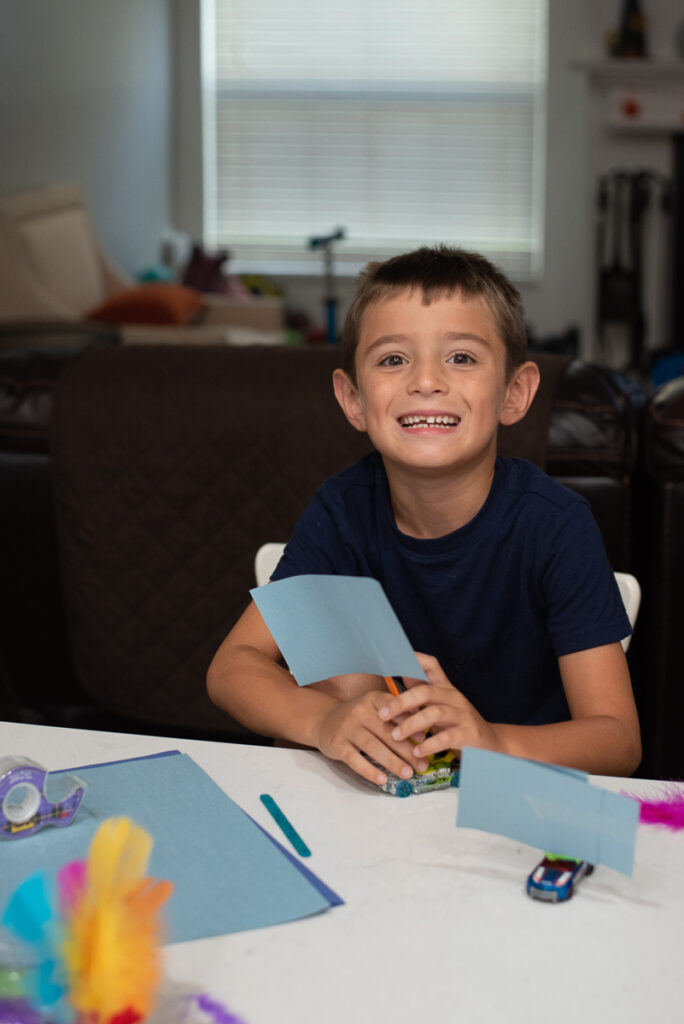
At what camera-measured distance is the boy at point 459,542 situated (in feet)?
3.09

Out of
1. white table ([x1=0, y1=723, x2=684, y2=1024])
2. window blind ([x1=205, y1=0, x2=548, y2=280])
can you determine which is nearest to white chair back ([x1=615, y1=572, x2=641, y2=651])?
white table ([x1=0, y1=723, x2=684, y2=1024])

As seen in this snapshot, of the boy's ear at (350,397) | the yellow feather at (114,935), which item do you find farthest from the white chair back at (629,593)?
the yellow feather at (114,935)

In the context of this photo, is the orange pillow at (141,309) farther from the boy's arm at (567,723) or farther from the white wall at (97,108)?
the boy's arm at (567,723)

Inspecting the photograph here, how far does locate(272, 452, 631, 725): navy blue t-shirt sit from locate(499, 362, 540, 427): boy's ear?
48mm

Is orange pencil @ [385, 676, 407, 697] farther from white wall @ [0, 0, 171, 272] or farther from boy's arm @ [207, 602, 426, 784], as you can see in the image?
white wall @ [0, 0, 171, 272]

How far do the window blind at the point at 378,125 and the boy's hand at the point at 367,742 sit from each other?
19.5ft

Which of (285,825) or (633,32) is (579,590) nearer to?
(285,825)

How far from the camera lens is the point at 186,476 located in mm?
1705

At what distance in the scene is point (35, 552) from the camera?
1.86 meters

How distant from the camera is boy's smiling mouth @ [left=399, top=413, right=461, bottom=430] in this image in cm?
99

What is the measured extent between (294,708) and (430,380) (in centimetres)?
31

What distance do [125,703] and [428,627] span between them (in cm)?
87

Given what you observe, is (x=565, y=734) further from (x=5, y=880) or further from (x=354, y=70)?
(x=354, y=70)

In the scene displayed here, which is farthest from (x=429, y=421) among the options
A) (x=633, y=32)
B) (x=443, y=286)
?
(x=633, y=32)
